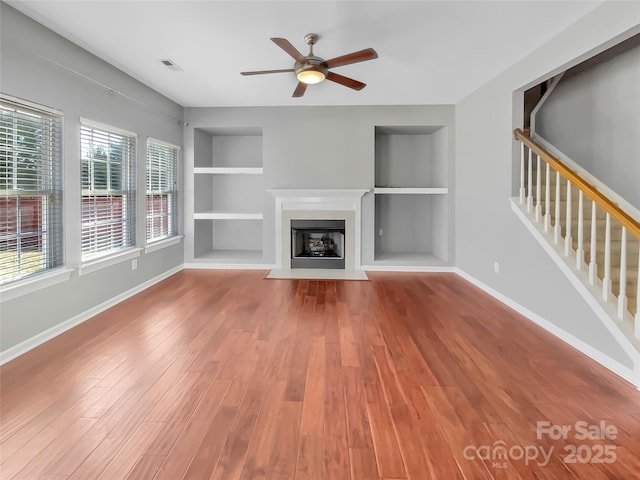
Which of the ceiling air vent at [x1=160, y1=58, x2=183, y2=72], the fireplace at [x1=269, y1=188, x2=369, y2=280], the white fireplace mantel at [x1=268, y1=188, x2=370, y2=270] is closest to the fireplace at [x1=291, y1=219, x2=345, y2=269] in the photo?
A: the fireplace at [x1=269, y1=188, x2=369, y2=280]

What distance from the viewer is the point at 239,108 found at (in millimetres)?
5301

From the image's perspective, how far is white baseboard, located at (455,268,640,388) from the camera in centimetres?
220

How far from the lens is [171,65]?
3.64m

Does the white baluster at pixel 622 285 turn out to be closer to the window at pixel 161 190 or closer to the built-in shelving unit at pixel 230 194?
the built-in shelving unit at pixel 230 194

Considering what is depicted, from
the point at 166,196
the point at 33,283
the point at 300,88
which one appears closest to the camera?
the point at 33,283

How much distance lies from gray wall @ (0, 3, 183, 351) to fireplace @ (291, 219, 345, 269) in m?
2.21

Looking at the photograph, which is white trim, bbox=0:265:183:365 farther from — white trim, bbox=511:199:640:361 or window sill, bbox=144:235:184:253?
white trim, bbox=511:199:640:361

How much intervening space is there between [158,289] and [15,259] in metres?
1.81

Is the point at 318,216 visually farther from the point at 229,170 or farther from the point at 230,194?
the point at 230,194

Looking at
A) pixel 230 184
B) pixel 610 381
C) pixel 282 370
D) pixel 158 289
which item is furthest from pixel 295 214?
pixel 610 381

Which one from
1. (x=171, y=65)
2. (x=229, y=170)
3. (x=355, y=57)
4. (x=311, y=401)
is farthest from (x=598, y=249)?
(x=229, y=170)

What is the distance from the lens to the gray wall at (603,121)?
340cm

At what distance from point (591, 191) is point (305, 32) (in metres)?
2.65

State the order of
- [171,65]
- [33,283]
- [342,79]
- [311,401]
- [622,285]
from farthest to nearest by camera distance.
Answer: [171,65] → [342,79] → [33,283] → [622,285] → [311,401]
